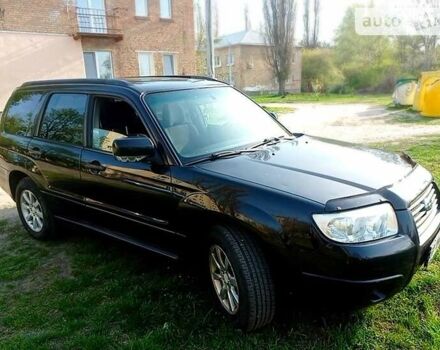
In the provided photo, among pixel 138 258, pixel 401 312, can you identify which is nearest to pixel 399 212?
pixel 401 312

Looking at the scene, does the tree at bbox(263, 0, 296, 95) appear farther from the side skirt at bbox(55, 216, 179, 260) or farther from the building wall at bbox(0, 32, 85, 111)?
the side skirt at bbox(55, 216, 179, 260)

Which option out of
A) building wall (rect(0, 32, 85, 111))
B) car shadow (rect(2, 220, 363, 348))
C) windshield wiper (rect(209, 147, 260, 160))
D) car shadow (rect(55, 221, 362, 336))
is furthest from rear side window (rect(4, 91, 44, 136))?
building wall (rect(0, 32, 85, 111))

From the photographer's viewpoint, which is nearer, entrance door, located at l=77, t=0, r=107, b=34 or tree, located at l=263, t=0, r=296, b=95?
entrance door, located at l=77, t=0, r=107, b=34

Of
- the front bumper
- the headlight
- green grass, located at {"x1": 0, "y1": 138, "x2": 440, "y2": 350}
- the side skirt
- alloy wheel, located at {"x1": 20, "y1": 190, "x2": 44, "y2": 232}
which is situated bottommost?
green grass, located at {"x1": 0, "y1": 138, "x2": 440, "y2": 350}

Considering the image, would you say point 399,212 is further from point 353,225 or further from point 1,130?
point 1,130

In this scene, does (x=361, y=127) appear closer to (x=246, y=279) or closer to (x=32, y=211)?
(x=32, y=211)

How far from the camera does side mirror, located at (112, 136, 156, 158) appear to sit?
9.77 feet

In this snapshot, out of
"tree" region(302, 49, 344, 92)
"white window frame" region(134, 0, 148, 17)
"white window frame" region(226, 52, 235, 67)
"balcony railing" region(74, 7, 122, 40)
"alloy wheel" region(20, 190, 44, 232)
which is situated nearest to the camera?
"alloy wheel" region(20, 190, 44, 232)

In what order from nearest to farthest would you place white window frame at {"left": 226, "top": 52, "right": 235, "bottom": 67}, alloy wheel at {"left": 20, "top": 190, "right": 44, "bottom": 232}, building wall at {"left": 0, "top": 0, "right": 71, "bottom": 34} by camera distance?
1. alloy wheel at {"left": 20, "top": 190, "right": 44, "bottom": 232}
2. building wall at {"left": 0, "top": 0, "right": 71, "bottom": 34}
3. white window frame at {"left": 226, "top": 52, "right": 235, "bottom": 67}

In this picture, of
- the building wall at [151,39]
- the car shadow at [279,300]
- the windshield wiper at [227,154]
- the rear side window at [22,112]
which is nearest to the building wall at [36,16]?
the building wall at [151,39]

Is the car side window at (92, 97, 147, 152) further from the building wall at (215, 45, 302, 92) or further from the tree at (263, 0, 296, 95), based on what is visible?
the building wall at (215, 45, 302, 92)

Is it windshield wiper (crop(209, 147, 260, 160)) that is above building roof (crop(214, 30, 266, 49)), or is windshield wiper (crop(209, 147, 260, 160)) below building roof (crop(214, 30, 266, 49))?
below

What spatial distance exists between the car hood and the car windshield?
0.24 meters

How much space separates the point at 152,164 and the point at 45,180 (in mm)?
1786
